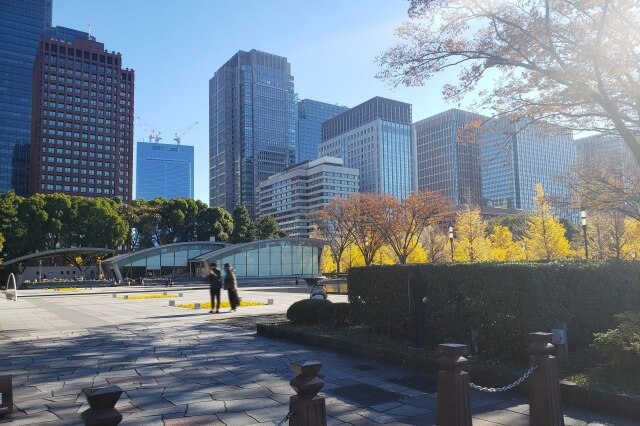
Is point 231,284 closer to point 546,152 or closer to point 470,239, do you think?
point 546,152

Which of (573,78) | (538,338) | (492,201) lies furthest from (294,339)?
(492,201)

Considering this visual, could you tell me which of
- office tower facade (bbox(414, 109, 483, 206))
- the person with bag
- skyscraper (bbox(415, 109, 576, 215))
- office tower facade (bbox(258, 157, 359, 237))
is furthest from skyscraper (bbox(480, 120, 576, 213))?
office tower facade (bbox(258, 157, 359, 237))

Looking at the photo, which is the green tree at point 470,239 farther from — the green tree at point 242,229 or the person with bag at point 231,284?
the green tree at point 242,229

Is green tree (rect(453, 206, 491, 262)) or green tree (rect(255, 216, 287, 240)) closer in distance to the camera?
green tree (rect(453, 206, 491, 262))

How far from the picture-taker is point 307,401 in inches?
119

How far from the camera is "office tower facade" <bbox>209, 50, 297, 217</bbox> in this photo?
18225 cm

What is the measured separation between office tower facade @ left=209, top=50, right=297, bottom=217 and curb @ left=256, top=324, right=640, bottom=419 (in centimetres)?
16863

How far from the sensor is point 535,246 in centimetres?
4056

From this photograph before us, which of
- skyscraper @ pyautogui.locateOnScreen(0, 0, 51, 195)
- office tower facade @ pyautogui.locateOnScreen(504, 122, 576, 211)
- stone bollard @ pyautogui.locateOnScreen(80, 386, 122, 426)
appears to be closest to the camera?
stone bollard @ pyautogui.locateOnScreen(80, 386, 122, 426)

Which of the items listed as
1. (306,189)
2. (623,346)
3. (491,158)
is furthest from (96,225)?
(306,189)

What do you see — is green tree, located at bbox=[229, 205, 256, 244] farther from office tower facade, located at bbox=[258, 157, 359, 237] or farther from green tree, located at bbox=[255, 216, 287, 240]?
office tower facade, located at bbox=[258, 157, 359, 237]

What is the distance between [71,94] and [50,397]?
136528mm

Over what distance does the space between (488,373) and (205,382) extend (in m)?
3.86

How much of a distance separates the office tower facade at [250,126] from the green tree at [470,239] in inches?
5309
